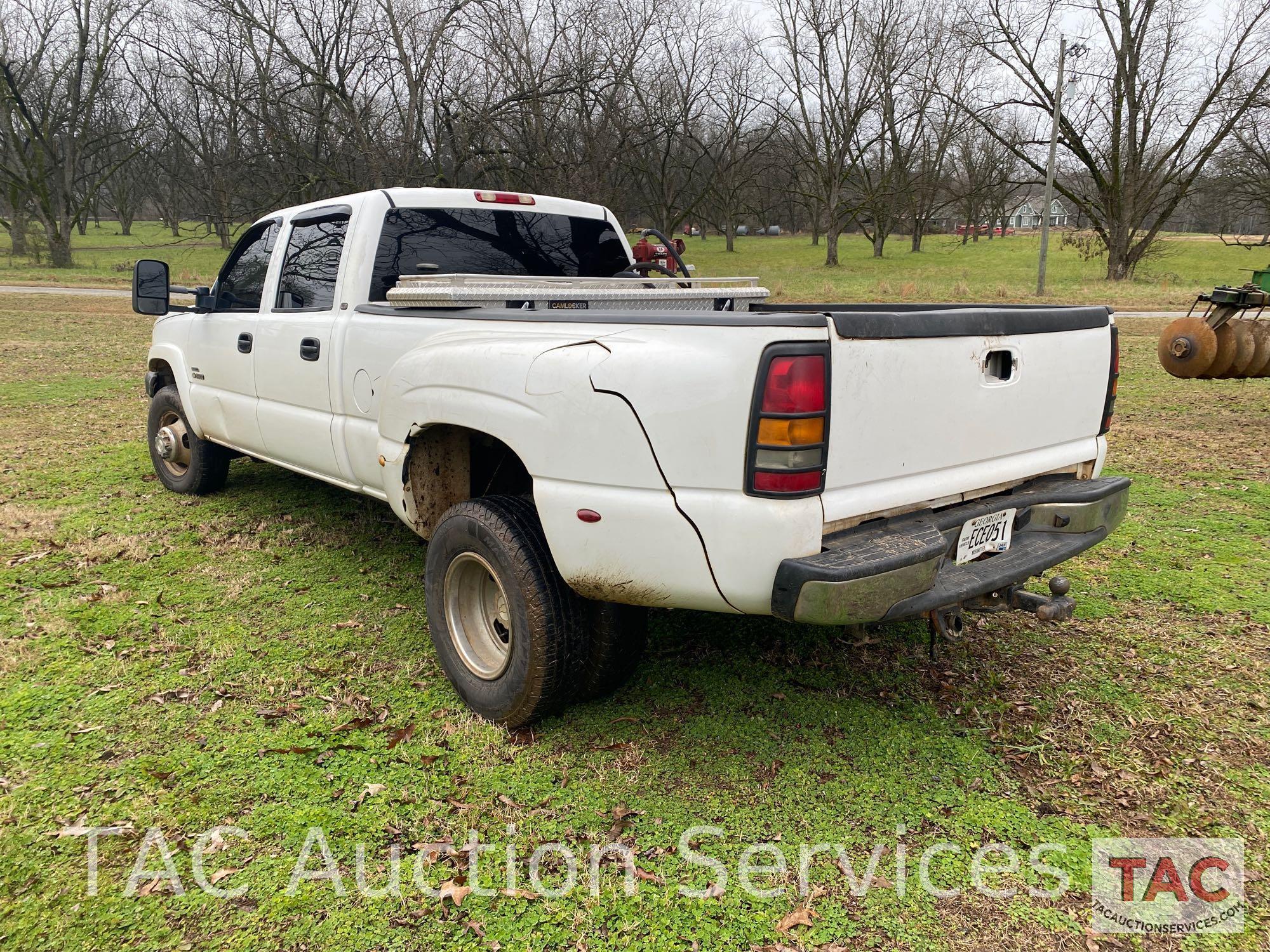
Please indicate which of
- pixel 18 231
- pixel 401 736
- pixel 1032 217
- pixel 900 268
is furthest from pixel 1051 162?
pixel 1032 217

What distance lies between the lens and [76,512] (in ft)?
17.9

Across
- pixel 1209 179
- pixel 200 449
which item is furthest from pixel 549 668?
pixel 1209 179

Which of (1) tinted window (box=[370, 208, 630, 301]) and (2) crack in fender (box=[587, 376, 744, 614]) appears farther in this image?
(1) tinted window (box=[370, 208, 630, 301])

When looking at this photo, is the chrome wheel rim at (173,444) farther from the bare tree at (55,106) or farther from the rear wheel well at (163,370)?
the bare tree at (55,106)

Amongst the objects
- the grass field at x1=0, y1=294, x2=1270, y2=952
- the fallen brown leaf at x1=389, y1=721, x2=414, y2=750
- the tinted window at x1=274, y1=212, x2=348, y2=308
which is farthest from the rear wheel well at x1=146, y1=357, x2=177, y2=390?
the fallen brown leaf at x1=389, y1=721, x2=414, y2=750

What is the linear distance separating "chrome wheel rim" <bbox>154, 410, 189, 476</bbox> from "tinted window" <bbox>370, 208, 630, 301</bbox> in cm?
259

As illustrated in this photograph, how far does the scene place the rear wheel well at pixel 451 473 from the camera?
3.41 m

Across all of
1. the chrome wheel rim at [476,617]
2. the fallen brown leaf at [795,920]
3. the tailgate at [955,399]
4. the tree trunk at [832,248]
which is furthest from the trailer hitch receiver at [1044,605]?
the tree trunk at [832,248]

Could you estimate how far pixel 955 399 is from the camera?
9.00 feet

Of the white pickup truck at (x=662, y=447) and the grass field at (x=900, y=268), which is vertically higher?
the grass field at (x=900, y=268)

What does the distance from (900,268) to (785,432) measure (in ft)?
149

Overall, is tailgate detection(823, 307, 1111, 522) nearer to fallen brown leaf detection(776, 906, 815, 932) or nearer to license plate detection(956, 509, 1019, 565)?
license plate detection(956, 509, 1019, 565)

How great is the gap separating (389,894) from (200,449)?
4156 millimetres

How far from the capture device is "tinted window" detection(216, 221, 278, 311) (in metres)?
4.84
